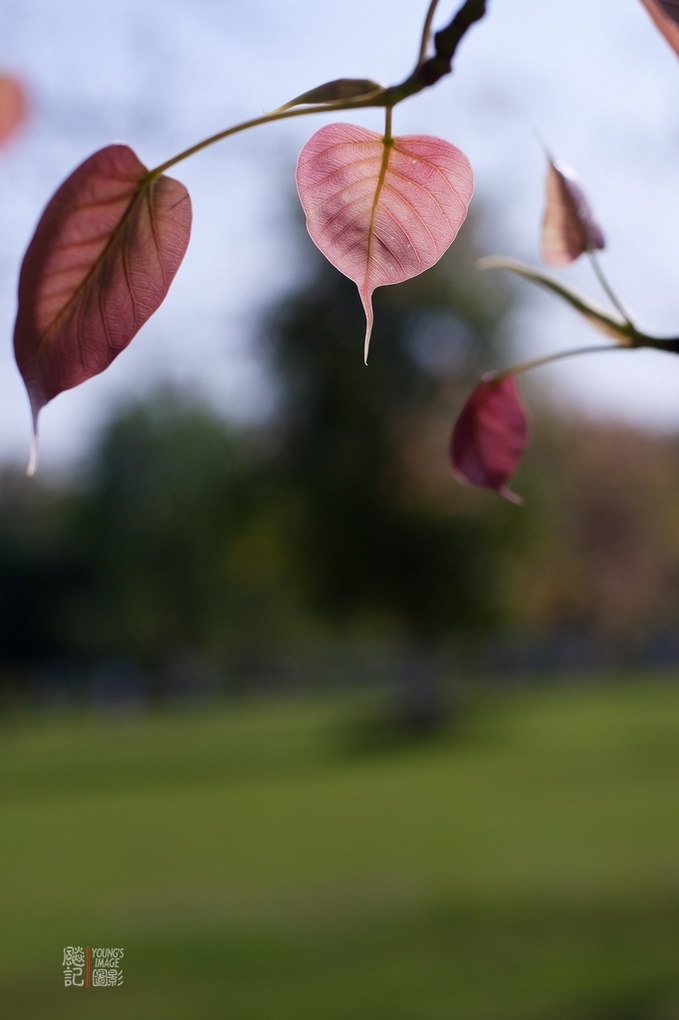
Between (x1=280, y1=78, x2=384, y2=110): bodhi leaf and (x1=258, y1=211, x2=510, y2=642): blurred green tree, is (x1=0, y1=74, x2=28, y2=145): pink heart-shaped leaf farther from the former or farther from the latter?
(x1=258, y1=211, x2=510, y2=642): blurred green tree

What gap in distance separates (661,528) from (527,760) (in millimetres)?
3301

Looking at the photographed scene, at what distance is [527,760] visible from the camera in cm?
1195

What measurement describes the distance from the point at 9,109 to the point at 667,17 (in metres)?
0.48

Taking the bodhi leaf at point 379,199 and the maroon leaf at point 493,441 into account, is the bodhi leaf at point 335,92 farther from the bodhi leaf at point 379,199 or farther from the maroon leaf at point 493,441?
the maroon leaf at point 493,441

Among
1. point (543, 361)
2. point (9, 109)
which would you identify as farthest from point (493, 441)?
point (9, 109)

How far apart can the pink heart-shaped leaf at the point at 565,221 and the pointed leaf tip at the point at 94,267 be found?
0.15m

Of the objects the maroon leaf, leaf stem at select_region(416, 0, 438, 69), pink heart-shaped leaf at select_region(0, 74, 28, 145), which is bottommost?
the maroon leaf

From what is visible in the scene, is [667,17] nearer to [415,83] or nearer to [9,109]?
[415,83]

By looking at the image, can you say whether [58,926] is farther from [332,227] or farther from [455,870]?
[332,227]

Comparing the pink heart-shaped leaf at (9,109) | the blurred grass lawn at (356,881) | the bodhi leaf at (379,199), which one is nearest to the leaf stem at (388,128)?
the bodhi leaf at (379,199)

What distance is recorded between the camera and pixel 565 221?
1.16 ft

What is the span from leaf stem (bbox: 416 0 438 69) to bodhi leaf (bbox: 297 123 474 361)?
0.02 metres

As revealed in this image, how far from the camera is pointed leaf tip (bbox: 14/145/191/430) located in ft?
0.77

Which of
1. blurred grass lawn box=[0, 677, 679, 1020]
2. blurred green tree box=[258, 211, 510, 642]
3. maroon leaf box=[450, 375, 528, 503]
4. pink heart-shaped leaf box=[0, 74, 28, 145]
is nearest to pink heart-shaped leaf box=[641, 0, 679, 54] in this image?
maroon leaf box=[450, 375, 528, 503]
